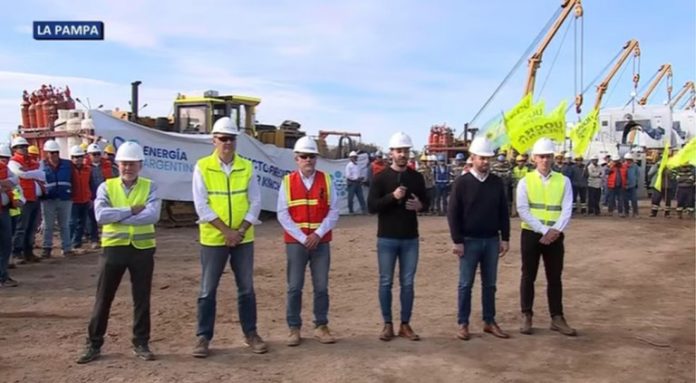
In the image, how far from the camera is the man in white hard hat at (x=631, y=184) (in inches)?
783

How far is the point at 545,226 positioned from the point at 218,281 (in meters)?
3.37

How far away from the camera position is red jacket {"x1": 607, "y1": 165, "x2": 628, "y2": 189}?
20.0 metres

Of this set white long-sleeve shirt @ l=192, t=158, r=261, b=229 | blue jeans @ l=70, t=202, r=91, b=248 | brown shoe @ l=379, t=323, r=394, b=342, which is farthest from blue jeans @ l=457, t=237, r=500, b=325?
blue jeans @ l=70, t=202, r=91, b=248

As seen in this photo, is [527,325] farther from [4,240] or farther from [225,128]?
[4,240]

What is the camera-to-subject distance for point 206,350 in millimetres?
6016

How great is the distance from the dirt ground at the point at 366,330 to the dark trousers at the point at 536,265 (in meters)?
0.33

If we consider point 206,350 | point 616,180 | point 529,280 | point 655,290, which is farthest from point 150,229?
point 616,180

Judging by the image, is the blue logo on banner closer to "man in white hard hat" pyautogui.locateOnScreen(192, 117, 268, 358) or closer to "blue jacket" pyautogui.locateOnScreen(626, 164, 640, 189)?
"man in white hard hat" pyautogui.locateOnScreen(192, 117, 268, 358)

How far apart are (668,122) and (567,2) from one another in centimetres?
724

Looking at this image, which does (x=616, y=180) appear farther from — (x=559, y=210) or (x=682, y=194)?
(x=559, y=210)

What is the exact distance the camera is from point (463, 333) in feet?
22.2

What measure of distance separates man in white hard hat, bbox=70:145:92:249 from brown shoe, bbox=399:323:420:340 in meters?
7.23

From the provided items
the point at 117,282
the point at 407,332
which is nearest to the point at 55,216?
the point at 117,282

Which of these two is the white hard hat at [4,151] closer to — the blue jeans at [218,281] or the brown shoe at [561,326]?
the blue jeans at [218,281]
